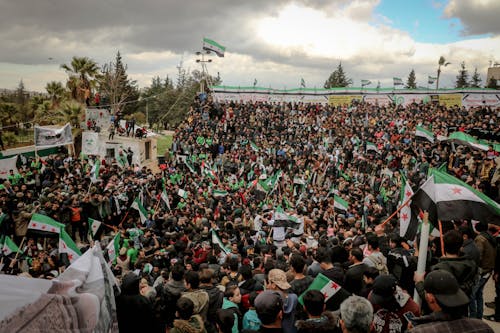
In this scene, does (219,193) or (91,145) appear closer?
(219,193)

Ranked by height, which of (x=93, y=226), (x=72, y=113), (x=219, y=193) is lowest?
(x=93, y=226)

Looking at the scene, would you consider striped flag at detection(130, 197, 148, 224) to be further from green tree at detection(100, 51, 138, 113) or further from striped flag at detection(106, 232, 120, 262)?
green tree at detection(100, 51, 138, 113)

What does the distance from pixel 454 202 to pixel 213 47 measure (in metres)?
31.1

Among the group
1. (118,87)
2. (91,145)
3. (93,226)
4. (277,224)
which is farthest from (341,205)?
(118,87)

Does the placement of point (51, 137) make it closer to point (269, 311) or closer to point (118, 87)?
point (269, 311)

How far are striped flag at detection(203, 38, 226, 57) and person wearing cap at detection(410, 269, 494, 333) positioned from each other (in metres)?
32.3

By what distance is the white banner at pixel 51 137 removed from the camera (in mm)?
16953

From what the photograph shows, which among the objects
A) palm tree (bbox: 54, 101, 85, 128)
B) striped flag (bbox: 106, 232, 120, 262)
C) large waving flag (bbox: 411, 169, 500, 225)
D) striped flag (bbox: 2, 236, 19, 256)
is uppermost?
palm tree (bbox: 54, 101, 85, 128)

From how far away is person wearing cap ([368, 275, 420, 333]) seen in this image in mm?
3271

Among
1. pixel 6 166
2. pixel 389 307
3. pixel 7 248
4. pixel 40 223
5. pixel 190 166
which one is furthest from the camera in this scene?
pixel 190 166

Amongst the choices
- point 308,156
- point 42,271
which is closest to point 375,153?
point 308,156

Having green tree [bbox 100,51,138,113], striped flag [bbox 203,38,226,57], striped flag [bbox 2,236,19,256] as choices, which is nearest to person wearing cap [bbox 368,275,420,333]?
striped flag [bbox 2,236,19,256]

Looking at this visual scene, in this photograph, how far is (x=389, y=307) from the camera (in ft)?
10.8

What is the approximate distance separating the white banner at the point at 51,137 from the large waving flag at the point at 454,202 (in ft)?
57.3
